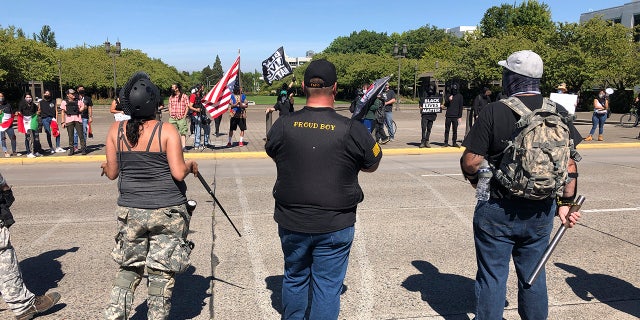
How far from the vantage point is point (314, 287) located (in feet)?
9.30

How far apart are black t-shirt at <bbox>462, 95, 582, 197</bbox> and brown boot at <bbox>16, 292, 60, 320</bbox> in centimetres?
335

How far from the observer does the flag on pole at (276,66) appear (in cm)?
1433

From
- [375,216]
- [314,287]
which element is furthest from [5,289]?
[375,216]

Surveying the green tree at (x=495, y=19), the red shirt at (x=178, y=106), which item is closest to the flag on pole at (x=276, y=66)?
the red shirt at (x=178, y=106)

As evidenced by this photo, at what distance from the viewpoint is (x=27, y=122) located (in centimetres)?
1188

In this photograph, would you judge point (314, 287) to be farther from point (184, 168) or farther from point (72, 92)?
point (72, 92)

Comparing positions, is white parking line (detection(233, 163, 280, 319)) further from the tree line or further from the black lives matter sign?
the tree line

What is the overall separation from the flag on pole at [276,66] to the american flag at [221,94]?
6.75ft

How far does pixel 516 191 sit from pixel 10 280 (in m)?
3.50

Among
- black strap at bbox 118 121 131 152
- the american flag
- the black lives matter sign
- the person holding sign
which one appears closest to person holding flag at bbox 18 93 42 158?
the american flag

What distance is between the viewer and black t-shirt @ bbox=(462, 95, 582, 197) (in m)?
2.74

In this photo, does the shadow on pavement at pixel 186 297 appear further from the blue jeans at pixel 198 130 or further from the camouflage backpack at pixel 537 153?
the blue jeans at pixel 198 130

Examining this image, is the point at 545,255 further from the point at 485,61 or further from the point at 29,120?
the point at 485,61

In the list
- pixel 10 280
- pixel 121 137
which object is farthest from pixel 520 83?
pixel 10 280
